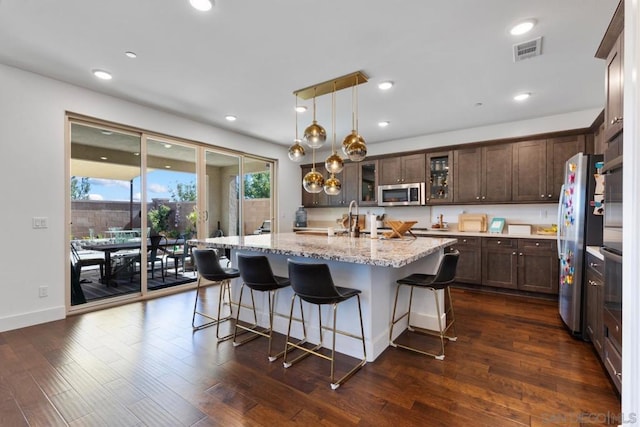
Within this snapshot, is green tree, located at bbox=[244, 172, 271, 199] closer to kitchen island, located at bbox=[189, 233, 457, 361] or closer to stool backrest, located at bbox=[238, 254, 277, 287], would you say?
kitchen island, located at bbox=[189, 233, 457, 361]

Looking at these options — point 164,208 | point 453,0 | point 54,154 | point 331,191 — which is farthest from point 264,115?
point 453,0

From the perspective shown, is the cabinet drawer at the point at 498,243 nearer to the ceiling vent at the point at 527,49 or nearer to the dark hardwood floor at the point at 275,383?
the dark hardwood floor at the point at 275,383

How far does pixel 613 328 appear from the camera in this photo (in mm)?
1964

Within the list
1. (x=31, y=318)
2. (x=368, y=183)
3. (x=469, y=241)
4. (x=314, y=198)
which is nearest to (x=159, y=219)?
(x=31, y=318)

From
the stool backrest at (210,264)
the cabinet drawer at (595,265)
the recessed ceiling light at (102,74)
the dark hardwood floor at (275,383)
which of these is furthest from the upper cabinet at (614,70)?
the recessed ceiling light at (102,74)

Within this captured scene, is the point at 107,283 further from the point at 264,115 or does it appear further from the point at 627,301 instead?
the point at 627,301

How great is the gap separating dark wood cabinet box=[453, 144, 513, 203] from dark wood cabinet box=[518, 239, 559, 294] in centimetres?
83

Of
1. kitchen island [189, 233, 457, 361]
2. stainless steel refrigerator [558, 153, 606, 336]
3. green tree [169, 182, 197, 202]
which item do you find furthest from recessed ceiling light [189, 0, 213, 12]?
stainless steel refrigerator [558, 153, 606, 336]

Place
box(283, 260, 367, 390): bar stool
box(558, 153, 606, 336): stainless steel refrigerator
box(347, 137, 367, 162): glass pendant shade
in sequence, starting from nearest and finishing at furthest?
box(283, 260, 367, 390): bar stool, box(558, 153, 606, 336): stainless steel refrigerator, box(347, 137, 367, 162): glass pendant shade

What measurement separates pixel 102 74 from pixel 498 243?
5567 mm

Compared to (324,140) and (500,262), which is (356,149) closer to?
(324,140)

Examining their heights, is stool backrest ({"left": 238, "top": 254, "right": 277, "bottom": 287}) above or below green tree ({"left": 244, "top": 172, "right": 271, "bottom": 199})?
below

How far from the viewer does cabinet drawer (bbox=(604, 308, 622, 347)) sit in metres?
1.84

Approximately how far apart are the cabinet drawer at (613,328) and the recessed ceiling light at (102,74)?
4.93m
